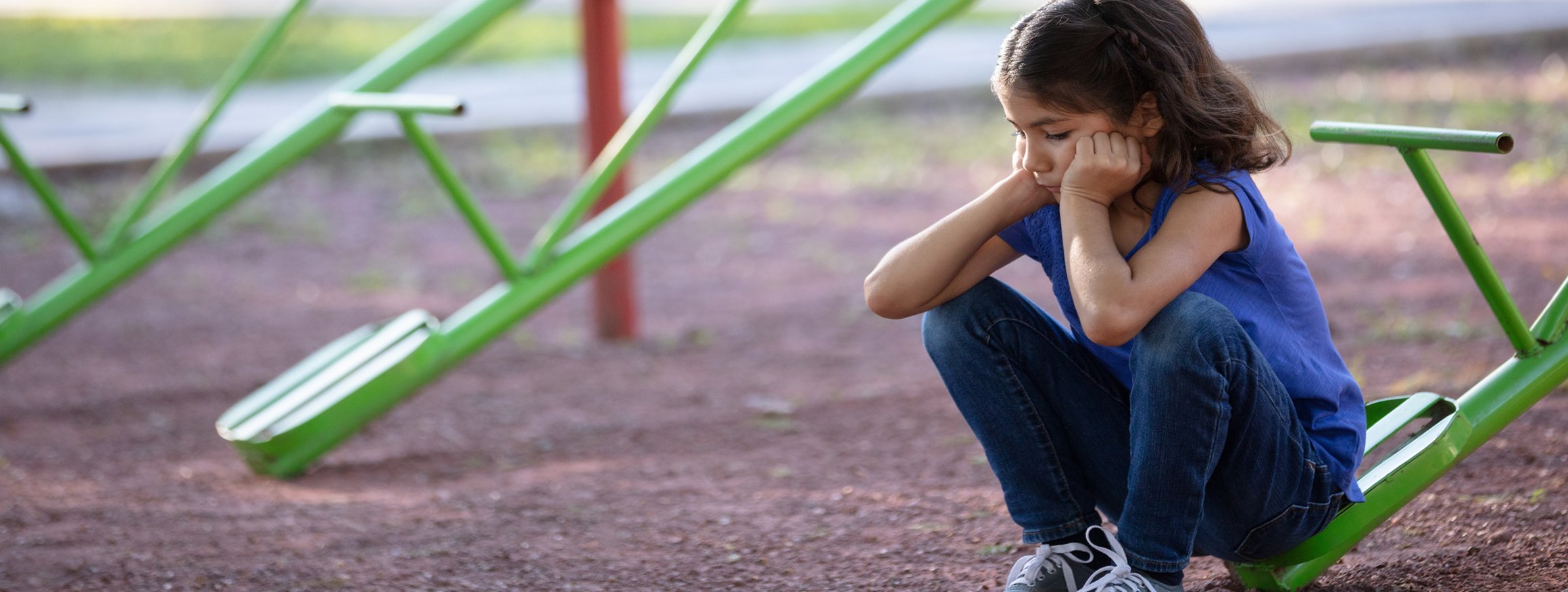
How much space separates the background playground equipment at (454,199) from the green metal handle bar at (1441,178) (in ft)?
3.83

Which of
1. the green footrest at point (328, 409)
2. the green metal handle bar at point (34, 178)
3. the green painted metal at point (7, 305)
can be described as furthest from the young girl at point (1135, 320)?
the green painted metal at point (7, 305)

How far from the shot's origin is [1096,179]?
1.49m

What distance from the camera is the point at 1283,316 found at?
1531 mm

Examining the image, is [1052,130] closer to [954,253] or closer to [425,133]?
[954,253]

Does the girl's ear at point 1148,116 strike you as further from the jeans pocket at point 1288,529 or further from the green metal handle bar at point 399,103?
the green metal handle bar at point 399,103

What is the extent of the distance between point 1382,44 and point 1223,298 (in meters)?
6.95

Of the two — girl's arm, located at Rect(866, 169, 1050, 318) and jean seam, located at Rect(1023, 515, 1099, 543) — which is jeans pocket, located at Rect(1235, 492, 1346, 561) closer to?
jean seam, located at Rect(1023, 515, 1099, 543)

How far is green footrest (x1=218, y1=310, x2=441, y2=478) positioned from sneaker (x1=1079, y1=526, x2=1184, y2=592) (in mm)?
1517

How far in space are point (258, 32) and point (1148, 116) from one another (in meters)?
9.21

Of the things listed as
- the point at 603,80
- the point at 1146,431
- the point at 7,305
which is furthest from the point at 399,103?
the point at 1146,431

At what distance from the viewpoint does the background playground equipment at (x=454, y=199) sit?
259 centimetres

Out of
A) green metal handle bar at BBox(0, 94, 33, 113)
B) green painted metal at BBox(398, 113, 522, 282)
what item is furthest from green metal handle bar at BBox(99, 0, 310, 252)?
green painted metal at BBox(398, 113, 522, 282)

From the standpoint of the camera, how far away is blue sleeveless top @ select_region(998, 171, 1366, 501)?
1.50 metres

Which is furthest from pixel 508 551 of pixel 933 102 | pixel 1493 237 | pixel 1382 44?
pixel 1382 44
